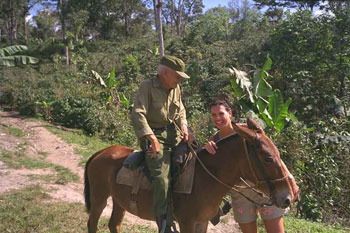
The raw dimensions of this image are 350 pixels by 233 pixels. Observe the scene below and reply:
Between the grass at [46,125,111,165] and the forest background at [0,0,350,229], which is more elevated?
the forest background at [0,0,350,229]

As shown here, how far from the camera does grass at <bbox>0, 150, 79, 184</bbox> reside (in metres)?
8.19

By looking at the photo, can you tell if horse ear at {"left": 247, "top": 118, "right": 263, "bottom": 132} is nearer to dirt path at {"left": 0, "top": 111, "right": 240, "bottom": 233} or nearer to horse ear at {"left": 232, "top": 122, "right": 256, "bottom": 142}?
horse ear at {"left": 232, "top": 122, "right": 256, "bottom": 142}

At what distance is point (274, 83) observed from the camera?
14.2m

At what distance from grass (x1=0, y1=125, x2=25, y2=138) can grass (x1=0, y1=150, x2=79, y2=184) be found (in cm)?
202

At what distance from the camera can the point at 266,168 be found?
291cm

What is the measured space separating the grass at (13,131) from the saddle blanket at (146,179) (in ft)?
31.9

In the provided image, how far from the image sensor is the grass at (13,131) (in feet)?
40.4

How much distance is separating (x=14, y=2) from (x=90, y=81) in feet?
49.8

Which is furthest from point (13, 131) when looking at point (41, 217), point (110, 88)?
point (41, 217)

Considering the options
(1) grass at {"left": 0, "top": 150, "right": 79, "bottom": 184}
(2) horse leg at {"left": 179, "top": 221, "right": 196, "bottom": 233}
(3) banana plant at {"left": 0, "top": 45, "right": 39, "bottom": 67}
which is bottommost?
(1) grass at {"left": 0, "top": 150, "right": 79, "bottom": 184}

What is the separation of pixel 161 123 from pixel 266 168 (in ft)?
4.07

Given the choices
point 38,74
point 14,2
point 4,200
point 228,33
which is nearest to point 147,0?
point 228,33

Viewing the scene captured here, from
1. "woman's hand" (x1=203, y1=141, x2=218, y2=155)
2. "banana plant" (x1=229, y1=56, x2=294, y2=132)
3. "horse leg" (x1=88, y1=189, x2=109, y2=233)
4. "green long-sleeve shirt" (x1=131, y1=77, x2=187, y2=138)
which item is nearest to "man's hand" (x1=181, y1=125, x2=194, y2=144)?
"green long-sleeve shirt" (x1=131, y1=77, x2=187, y2=138)

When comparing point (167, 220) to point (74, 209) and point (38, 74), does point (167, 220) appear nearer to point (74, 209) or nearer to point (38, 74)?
point (74, 209)
